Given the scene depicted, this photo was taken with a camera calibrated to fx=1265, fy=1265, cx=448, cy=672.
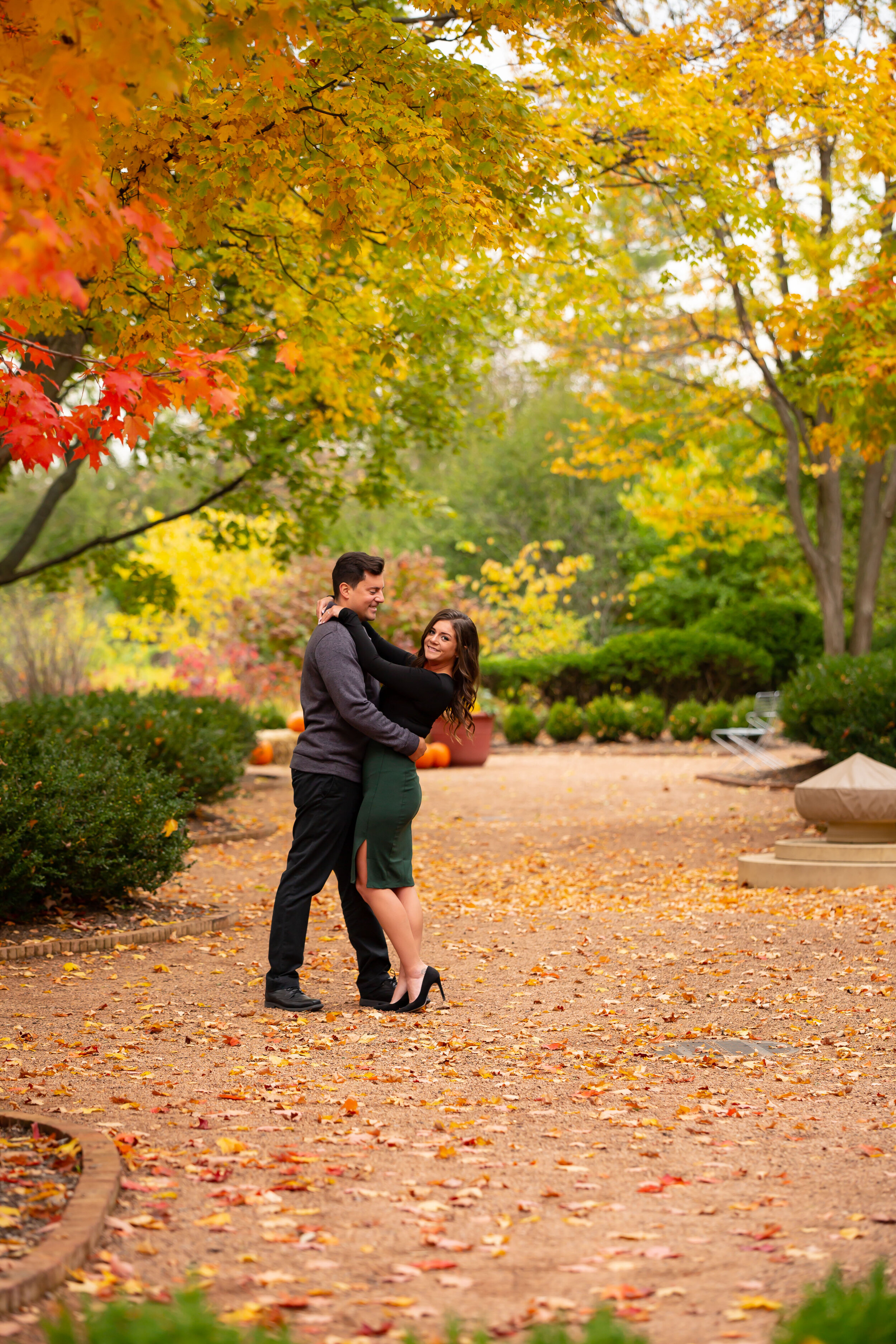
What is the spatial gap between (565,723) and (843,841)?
11838mm

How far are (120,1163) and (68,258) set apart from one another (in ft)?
7.69

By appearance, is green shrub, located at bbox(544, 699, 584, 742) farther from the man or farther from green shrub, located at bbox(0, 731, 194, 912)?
the man

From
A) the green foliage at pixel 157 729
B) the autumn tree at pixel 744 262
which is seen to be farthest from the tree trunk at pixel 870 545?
the green foliage at pixel 157 729

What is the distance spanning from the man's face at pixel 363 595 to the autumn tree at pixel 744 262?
367 cm

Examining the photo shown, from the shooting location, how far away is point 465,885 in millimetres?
8719

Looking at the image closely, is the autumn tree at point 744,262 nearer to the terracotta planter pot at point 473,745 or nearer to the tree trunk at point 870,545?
the tree trunk at point 870,545

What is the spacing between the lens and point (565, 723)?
20.5 metres

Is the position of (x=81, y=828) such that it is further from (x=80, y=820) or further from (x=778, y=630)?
(x=778, y=630)

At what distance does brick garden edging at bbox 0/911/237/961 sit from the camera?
6.29m

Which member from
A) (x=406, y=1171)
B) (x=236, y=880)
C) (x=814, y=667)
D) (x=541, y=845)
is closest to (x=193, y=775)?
(x=236, y=880)

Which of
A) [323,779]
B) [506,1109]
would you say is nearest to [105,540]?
[323,779]

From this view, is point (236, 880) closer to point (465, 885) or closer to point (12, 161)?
point (465, 885)

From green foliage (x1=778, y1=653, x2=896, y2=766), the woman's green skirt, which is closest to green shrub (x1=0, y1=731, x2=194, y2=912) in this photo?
the woman's green skirt

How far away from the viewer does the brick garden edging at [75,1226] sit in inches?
101
